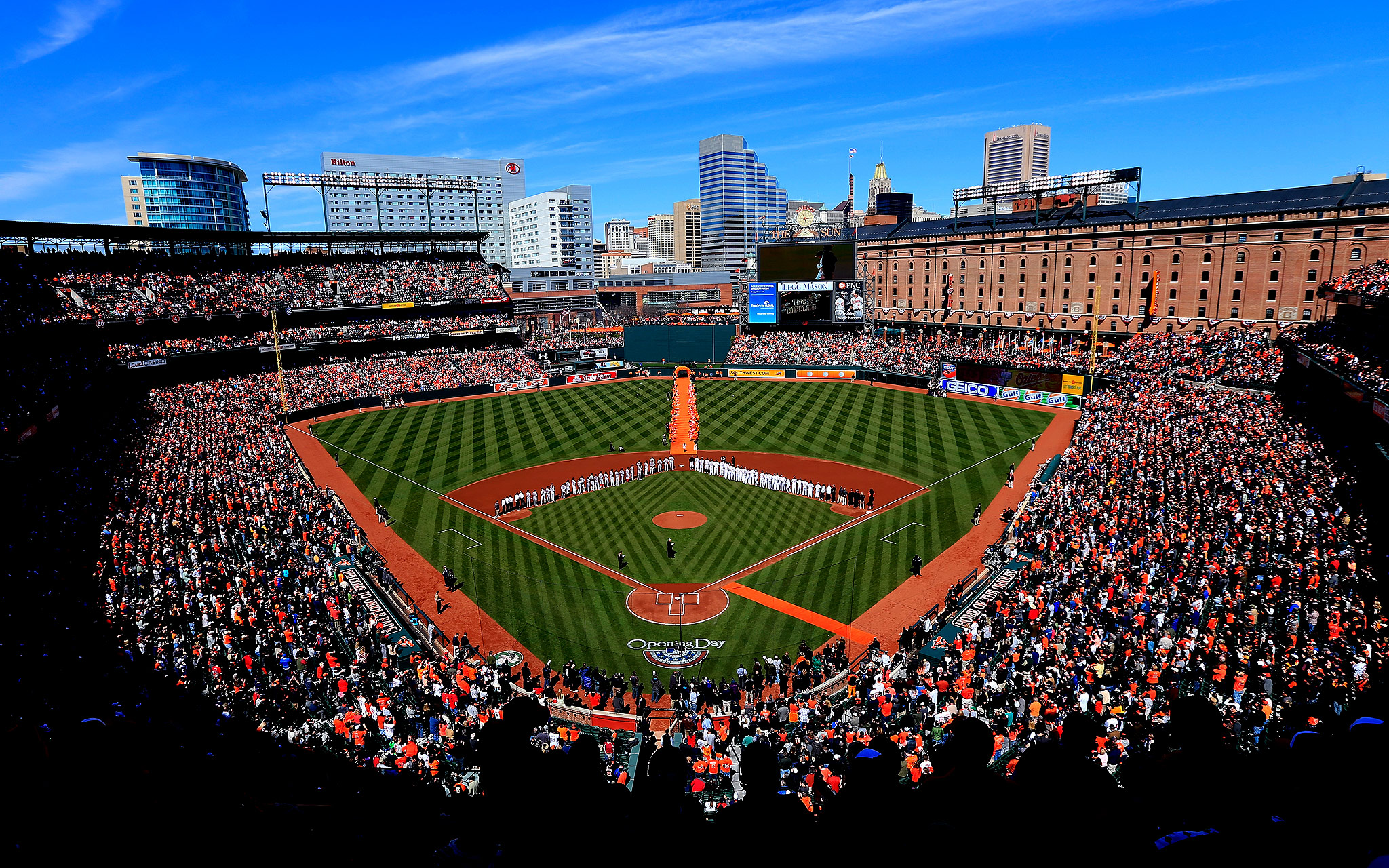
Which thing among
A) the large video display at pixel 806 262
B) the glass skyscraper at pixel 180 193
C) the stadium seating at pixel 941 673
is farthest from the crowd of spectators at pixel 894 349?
the glass skyscraper at pixel 180 193

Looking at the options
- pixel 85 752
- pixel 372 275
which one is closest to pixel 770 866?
pixel 85 752

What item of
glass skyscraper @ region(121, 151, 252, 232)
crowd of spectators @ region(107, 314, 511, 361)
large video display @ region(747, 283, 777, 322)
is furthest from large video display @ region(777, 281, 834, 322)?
glass skyscraper @ region(121, 151, 252, 232)

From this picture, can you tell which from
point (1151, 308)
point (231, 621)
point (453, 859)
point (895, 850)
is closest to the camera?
point (895, 850)

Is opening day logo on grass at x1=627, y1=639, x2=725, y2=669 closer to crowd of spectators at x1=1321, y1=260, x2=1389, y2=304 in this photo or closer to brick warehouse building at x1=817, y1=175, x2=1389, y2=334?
crowd of spectators at x1=1321, y1=260, x2=1389, y2=304

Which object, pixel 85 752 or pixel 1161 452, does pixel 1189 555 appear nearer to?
pixel 1161 452

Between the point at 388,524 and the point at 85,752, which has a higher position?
the point at 85,752

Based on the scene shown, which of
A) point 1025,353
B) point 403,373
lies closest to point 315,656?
point 403,373
